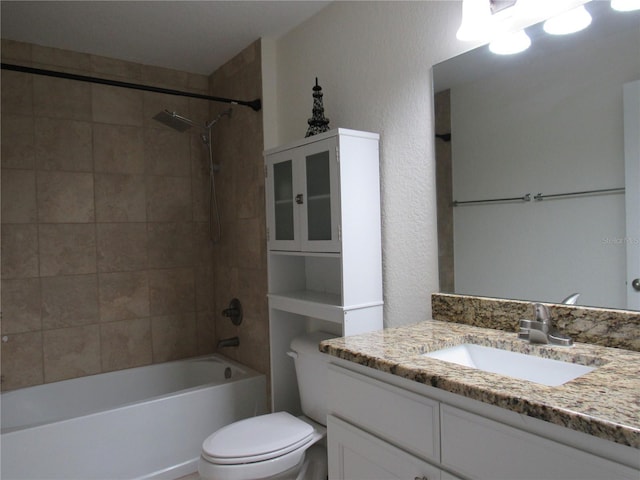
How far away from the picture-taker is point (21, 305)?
8.31ft

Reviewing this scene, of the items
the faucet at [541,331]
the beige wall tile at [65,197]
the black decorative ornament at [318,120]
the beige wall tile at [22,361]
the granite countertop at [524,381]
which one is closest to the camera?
the granite countertop at [524,381]

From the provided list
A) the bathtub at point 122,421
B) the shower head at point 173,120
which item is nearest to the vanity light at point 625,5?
the shower head at point 173,120

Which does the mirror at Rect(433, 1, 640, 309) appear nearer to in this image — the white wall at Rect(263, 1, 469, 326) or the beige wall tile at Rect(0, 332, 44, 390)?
the white wall at Rect(263, 1, 469, 326)

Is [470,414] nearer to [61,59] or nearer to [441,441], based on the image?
[441,441]

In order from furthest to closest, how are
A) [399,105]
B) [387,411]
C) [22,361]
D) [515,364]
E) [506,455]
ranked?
[22,361] < [399,105] < [515,364] < [387,411] < [506,455]

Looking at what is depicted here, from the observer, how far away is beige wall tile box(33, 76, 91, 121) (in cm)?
261

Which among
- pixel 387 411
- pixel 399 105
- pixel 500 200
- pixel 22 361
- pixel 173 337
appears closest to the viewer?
pixel 387 411

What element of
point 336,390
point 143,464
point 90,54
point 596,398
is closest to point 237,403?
point 143,464

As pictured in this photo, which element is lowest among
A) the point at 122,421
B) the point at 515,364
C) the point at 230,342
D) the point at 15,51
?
the point at 122,421

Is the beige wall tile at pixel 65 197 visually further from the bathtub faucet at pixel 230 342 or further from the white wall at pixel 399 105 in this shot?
the white wall at pixel 399 105

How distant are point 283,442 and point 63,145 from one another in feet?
6.99

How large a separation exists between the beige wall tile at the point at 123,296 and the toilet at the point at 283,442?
4.15 ft

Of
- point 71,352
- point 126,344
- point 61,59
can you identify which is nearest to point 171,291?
point 126,344

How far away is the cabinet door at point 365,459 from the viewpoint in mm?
1137
